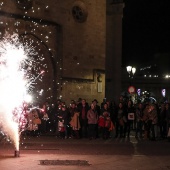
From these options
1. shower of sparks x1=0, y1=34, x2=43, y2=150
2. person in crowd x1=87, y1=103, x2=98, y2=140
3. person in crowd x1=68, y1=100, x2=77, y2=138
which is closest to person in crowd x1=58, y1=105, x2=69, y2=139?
person in crowd x1=68, y1=100, x2=77, y2=138

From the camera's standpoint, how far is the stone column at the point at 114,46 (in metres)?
33.2

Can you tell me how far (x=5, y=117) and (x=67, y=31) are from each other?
7709mm

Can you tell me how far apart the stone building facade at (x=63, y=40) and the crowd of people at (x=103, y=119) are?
13.6 feet

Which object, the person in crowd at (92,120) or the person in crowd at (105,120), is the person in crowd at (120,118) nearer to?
the person in crowd at (105,120)

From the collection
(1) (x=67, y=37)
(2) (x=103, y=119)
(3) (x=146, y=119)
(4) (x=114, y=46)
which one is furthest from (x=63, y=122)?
(4) (x=114, y=46)

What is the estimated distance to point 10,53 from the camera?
18.1m

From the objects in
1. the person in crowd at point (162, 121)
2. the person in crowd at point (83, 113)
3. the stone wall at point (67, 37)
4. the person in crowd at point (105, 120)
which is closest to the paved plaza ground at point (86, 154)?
the person in crowd at point (105, 120)

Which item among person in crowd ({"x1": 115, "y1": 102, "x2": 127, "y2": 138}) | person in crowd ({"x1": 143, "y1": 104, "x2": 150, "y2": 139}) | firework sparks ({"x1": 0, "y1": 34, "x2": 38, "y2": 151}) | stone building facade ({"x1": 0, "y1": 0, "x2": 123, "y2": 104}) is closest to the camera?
firework sparks ({"x1": 0, "y1": 34, "x2": 38, "y2": 151})

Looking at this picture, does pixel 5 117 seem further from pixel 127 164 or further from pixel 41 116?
pixel 127 164

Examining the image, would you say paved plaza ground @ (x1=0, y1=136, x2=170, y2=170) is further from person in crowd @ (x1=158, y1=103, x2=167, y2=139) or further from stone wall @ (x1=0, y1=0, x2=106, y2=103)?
stone wall @ (x1=0, y1=0, x2=106, y2=103)

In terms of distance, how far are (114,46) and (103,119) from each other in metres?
14.0

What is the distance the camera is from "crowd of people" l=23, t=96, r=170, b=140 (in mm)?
20281

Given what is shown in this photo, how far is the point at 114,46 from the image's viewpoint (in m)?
33.5

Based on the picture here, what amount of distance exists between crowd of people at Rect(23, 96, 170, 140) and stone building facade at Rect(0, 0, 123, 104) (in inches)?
164
